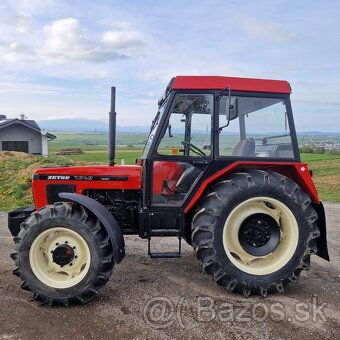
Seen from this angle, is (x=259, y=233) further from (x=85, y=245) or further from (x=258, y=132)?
(x=85, y=245)

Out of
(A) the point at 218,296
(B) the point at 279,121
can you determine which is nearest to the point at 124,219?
(A) the point at 218,296

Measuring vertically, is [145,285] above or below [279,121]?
below

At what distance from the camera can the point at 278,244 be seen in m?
4.70

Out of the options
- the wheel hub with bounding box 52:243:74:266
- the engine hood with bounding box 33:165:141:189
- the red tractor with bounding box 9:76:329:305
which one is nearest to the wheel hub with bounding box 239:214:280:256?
the red tractor with bounding box 9:76:329:305

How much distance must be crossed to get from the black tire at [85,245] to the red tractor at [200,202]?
0.03 feet

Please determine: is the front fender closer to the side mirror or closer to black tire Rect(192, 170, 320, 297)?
black tire Rect(192, 170, 320, 297)

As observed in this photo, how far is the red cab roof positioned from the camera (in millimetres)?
4586

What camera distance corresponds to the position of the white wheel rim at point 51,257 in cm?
428

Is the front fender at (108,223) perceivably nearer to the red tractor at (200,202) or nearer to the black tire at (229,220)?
the red tractor at (200,202)

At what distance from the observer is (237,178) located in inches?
177

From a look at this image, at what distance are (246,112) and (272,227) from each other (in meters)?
1.41

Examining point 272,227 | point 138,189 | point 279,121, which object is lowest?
point 272,227

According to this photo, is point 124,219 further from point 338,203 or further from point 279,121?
point 338,203

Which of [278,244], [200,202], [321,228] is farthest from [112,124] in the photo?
[321,228]
